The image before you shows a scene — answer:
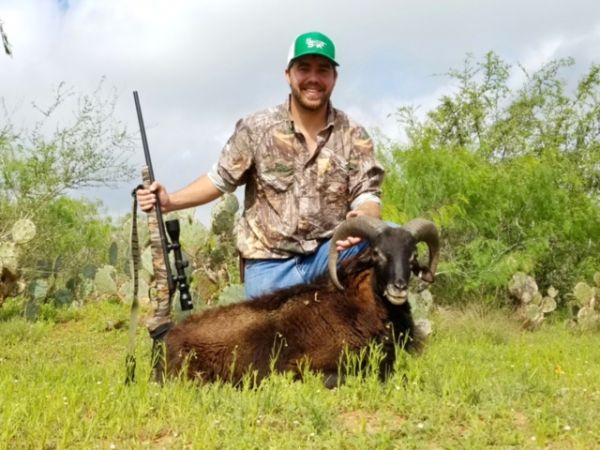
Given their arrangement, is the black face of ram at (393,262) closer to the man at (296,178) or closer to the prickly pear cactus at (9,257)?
the man at (296,178)

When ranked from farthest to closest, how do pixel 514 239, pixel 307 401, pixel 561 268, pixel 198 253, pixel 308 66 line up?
pixel 561 268 → pixel 514 239 → pixel 198 253 → pixel 308 66 → pixel 307 401

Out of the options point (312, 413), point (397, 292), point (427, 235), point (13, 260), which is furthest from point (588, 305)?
point (312, 413)

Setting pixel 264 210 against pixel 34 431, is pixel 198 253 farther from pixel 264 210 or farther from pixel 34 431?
pixel 34 431

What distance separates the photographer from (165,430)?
4.66 m

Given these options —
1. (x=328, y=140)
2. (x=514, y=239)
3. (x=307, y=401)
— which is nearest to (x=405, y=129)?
(x=514, y=239)

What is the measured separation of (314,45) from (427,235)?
74.2 inches

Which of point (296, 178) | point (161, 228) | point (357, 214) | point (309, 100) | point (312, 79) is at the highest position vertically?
point (312, 79)

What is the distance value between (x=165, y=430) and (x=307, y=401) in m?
0.86

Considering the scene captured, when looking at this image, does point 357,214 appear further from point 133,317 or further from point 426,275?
point 133,317

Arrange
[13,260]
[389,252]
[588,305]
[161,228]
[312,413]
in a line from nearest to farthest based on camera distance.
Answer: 1. [312,413]
2. [389,252]
3. [161,228]
4. [13,260]
5. [588,305]

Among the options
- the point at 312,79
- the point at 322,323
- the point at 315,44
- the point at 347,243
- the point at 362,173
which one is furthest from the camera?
the point at 362,173

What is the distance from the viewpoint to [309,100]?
700 cm

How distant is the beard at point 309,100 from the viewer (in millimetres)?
7008

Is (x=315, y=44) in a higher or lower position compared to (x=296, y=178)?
Result: higher
